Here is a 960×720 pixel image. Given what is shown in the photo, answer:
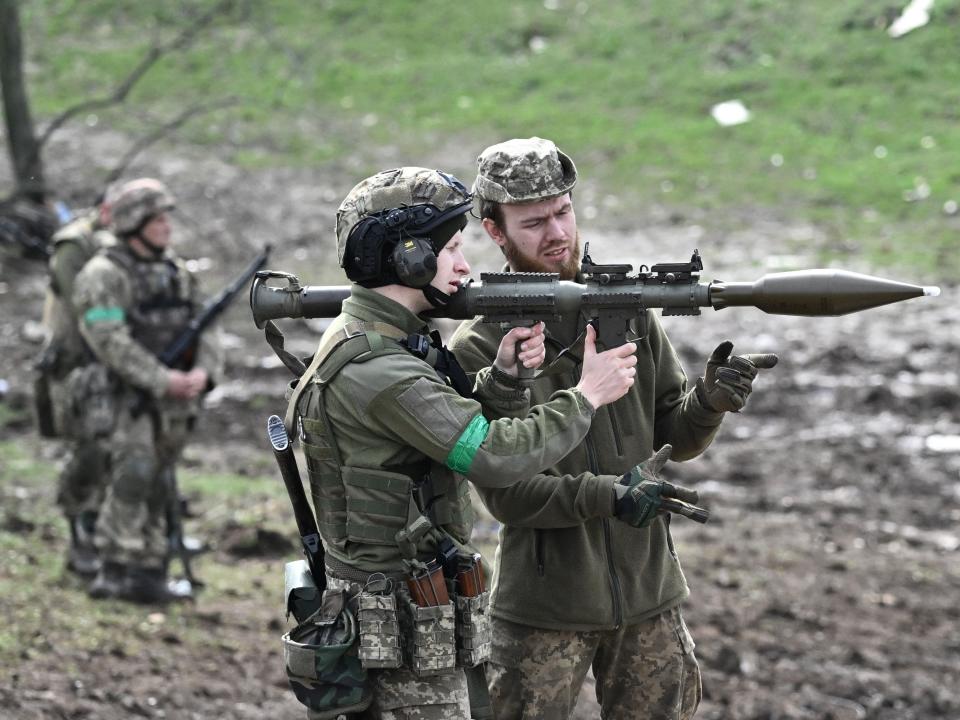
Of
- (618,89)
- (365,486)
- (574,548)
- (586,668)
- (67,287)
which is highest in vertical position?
(618,89)

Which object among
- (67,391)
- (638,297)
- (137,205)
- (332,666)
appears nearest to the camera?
(332,666)

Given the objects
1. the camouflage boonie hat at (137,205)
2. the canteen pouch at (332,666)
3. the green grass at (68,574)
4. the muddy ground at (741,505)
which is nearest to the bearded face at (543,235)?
the canteen pouch at (332,666)

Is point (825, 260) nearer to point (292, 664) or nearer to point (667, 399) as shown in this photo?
point (667, 399)

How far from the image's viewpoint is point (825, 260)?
14.4m

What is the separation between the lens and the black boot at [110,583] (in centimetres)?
847

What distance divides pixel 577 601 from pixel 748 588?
4.55 meters

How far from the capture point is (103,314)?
823 cm

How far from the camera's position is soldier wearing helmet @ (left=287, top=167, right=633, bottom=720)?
396cm

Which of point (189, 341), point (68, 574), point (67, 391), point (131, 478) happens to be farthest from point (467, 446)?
point (68, 574)

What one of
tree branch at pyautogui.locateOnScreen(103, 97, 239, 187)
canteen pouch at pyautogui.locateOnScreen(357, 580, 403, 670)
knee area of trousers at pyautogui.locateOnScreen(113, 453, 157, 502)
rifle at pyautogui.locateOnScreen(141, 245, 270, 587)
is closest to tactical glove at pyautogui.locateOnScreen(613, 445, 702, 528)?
canteen pouch at pyautogui.locateOnScreen(357, 580, 403, 670)

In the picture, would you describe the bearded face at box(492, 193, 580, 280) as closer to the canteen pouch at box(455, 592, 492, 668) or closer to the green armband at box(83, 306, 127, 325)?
the canteen pouch at box(455, 592, 492, 668)

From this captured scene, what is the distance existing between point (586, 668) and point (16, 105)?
1252 centimetres

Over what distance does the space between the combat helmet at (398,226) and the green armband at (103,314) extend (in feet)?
14.6

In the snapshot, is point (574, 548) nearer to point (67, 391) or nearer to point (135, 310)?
point (135, 310)
